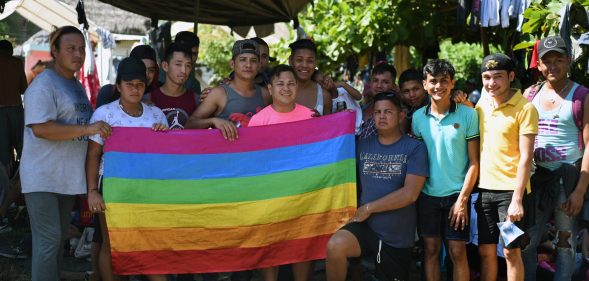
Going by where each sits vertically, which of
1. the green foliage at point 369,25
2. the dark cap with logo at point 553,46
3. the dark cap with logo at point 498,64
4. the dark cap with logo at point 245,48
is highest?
the green foliage at point 369,25

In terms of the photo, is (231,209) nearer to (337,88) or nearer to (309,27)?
(337,88)

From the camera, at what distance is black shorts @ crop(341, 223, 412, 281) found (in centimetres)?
465

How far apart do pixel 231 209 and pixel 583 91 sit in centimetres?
267

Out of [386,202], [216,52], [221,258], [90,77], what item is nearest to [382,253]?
[386,202]

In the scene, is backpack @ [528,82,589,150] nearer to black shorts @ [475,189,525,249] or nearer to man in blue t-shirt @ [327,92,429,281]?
black shorts @ [475,189,525,249]

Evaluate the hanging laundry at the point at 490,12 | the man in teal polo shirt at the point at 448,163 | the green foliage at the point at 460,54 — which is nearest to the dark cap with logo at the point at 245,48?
the man in teal polo shirt at the point at 448,163

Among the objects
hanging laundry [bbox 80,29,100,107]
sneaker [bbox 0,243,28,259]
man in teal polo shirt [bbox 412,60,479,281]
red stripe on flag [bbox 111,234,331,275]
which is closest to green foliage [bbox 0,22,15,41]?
hanging laundry [bbox 80,29,100,107]

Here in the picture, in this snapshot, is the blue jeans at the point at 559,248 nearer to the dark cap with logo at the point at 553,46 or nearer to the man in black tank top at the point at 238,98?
the dark cap with logo at the point at 553,46

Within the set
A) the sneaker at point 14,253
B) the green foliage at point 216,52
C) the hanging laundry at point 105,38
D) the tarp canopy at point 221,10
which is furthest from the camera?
the green foliage at point 216,52

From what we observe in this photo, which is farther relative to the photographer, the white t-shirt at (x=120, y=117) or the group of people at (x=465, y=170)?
the white t-shirt at (x=120, y=117)

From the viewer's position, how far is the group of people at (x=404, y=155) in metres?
4.46

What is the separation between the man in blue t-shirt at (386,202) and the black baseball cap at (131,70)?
65.6 inches

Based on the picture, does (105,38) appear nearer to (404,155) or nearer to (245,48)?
(245,48)

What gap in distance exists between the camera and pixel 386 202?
460 centimetres
